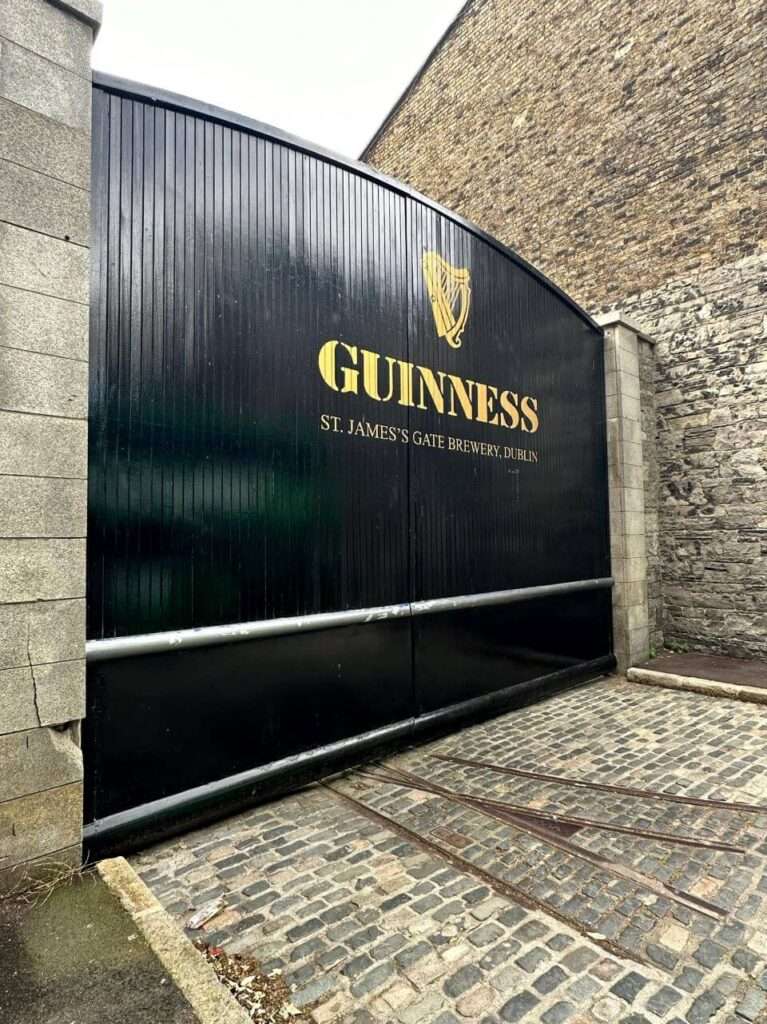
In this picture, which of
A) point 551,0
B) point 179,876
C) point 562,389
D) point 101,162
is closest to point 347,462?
point 101,162

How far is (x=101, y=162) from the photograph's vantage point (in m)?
3.37

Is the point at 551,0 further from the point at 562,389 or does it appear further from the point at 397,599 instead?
the point at 397,599

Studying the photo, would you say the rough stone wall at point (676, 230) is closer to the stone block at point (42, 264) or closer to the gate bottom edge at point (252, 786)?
the gate bottom edge at point (252, 786)

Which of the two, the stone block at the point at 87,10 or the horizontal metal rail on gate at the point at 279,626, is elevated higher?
the stone block at the point at 87,10

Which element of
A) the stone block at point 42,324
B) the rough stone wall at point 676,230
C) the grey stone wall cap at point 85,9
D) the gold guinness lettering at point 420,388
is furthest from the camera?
the rough stone wall at point 676,230

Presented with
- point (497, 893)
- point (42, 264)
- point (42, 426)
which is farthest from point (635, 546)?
point (42, 264)

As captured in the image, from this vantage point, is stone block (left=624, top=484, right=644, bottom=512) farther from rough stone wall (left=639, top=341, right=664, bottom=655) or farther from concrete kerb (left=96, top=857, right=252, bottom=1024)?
concrete kerb (left=96, top=857, right=252, bottom=1024)

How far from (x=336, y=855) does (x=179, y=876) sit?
0.82 m

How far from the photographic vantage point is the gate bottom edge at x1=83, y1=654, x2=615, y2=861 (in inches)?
126

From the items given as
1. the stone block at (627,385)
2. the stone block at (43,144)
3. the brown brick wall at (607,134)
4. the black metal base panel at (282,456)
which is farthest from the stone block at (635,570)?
the stone block at (43,144)

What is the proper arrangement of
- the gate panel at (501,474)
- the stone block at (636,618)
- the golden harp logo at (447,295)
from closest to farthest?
the gate panel at (501,474), the golden harp logo at (447,295), the stone block at (636,618)

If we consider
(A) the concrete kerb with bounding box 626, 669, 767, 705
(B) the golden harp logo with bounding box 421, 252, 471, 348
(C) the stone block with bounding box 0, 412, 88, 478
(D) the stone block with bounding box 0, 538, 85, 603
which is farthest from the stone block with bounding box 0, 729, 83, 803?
(A) the concrete kerb with bounding box 626, 669, 767, 705

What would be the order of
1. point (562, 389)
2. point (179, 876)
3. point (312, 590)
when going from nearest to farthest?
point (179, 876)
point (312, 590)
point (562, 389)

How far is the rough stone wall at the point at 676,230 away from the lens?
7.64m
